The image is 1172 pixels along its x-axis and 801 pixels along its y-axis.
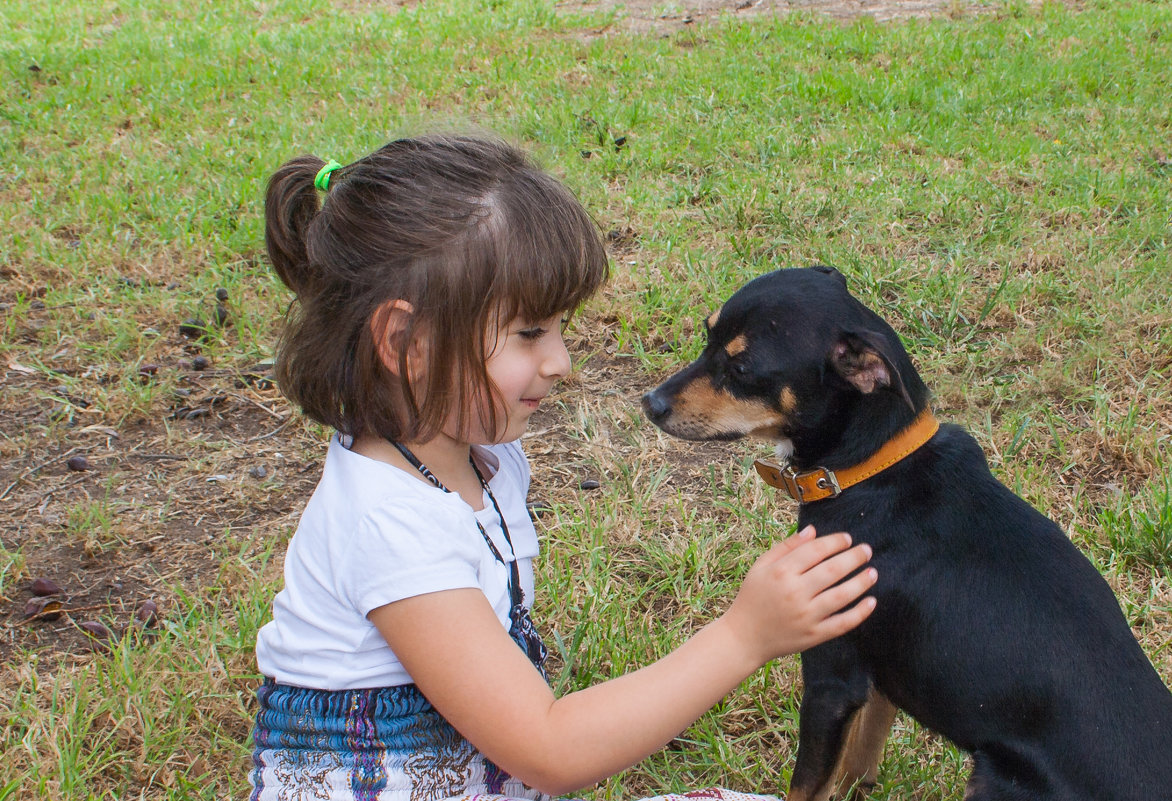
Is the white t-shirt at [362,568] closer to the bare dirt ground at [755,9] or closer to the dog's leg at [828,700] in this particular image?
the dog's leg at [828,700]

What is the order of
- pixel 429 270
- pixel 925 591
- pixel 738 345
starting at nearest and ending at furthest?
pixel 429 270
pixel 925 591
pixel 738 345

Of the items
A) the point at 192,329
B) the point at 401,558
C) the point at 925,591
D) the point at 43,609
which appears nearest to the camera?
the point at 401,558

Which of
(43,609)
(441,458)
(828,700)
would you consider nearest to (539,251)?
(441,458)

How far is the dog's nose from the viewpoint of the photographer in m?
2.81

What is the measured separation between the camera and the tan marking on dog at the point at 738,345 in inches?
105

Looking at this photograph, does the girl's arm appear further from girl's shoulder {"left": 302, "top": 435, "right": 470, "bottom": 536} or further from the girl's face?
the girl's face

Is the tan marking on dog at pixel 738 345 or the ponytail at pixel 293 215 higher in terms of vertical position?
the ponytail at pixel 293 215

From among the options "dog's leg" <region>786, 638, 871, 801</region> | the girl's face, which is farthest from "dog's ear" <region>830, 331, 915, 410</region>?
the girl's face

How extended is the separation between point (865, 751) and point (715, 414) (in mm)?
956

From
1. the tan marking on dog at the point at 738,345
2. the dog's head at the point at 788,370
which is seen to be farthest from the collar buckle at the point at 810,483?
the tan marking on dog at the point at 738,345

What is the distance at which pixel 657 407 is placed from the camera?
9.28 feet

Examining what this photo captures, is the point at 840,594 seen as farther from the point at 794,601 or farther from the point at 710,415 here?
the point at 710,415

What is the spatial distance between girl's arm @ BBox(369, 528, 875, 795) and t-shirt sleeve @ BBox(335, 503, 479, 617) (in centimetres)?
3

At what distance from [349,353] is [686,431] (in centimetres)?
105
